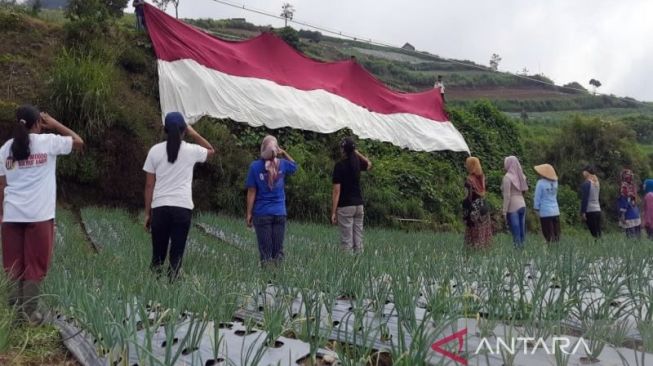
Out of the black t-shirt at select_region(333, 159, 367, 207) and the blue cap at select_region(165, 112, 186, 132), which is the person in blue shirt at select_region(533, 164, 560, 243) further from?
the blue cap at select_region(165, 112, 186, 132)

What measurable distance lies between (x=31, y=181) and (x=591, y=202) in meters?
6.55

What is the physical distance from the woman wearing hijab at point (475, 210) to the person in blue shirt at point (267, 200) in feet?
6.64

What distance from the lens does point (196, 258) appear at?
183 inches

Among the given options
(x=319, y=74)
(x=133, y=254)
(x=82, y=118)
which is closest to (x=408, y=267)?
(x=133, y=254)

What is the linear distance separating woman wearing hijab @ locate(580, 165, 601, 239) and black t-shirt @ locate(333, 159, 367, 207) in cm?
354

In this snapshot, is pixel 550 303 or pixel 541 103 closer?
pixel 550 303

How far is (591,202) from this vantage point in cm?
741

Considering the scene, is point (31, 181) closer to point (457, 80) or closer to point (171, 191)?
point (171, 191)

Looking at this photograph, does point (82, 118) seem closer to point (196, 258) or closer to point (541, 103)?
point (196, 258)

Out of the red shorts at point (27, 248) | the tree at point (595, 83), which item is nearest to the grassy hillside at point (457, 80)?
the tree at point (595, 83)

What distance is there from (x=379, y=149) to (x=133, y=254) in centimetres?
989

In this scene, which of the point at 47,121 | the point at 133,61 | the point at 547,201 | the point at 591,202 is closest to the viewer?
the point at 47,121

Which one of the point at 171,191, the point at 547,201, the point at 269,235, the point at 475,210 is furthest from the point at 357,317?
the point at 547,201

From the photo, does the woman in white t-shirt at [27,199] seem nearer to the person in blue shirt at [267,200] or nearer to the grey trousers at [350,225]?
the person in blue shirt at [267,200]
